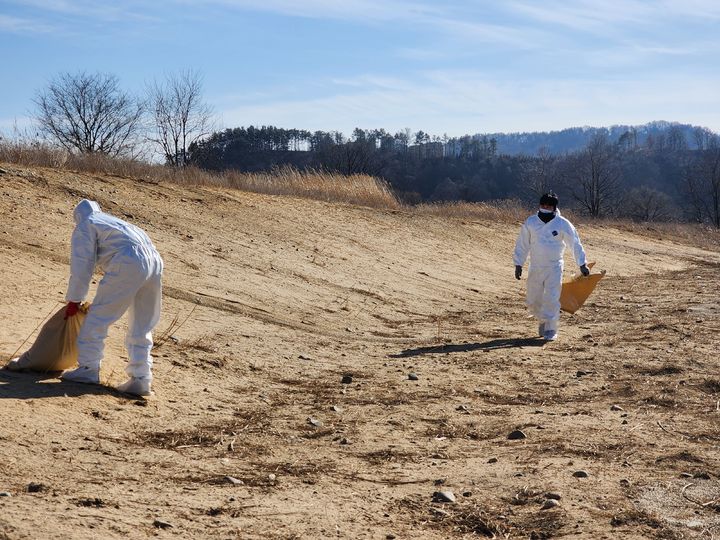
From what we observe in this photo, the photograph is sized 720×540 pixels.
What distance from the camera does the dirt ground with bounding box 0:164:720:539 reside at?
5.48 m

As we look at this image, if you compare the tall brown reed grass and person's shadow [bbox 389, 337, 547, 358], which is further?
the tall brown reed grass

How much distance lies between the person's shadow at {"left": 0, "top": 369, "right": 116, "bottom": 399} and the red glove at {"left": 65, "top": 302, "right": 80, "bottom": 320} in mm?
548

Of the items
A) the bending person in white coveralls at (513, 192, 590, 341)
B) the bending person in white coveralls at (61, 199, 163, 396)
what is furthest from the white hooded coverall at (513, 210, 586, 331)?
the bending person in white coveralls at (61, 199, 163, 396)

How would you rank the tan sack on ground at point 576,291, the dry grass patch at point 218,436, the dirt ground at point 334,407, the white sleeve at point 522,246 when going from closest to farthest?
1. the dirt ground at point 334,407
2. the dry grass patch at point 218,436
3. the white sleeve at point 522,246
4. the tan sack on ground at point 576,291

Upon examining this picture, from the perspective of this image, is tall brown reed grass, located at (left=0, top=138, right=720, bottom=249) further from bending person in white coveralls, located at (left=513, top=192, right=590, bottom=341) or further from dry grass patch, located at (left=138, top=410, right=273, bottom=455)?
A: dry grass patch, located at (left=138, top=410, right=273, bottom=455)

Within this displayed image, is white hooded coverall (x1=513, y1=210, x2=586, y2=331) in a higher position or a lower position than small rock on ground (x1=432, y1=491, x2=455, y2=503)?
higher

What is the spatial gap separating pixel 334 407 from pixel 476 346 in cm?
426

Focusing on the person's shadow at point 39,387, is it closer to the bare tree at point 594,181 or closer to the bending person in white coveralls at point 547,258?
the bending person in white coveralls at point 547,258

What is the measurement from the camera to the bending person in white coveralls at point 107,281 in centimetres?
758

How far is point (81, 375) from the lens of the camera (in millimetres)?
7805

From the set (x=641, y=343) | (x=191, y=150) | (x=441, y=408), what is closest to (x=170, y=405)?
(x=441, y=408)

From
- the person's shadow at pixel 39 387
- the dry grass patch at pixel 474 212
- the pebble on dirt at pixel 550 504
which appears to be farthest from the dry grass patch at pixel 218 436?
the dry grass patch at pixel 474 212

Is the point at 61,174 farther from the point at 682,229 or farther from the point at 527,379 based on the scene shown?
the point at 682,229

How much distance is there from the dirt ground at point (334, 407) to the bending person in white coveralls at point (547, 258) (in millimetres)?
417
